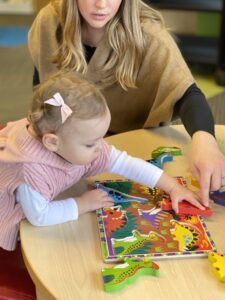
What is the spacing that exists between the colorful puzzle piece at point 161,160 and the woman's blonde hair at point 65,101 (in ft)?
0.76

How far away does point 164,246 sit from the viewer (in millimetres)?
776

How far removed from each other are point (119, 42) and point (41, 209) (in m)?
0.57

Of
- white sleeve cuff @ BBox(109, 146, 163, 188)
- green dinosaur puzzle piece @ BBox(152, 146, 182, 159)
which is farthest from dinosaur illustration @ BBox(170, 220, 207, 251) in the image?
green dinosaur puzzle piece @ BBox(152, 146, 182, 159)

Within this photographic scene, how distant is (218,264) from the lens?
0.74 m

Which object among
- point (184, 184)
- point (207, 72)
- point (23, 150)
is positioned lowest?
point (207, 72)

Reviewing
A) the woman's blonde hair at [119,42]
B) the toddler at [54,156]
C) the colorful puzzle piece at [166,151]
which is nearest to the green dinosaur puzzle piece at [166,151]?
the colorful puzzle piece at [166,151]

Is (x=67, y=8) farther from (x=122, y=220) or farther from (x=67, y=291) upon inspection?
(x=67, y=291)

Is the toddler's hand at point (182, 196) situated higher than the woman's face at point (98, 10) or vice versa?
the woman's face at point (98, 10)

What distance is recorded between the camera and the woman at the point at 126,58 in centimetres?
116

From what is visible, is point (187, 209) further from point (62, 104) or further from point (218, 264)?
point (62, 104)

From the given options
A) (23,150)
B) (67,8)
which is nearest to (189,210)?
(23,150)

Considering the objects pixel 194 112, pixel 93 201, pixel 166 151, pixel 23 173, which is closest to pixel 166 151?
pixel 166 151

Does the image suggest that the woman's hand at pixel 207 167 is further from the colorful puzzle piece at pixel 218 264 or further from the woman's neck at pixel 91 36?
the woman's neck at pixel 91 36

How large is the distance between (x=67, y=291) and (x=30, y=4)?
3559 millimetres
